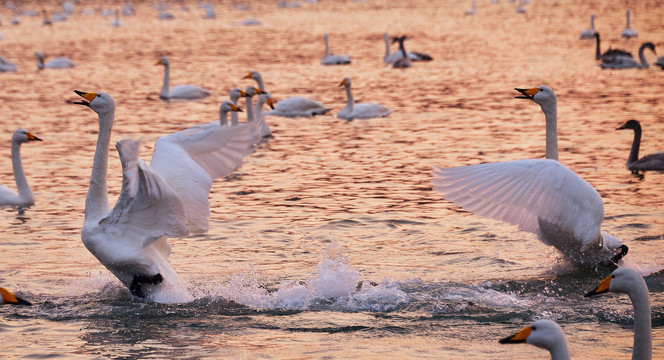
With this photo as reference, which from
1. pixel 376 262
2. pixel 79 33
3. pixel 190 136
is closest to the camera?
pixel 190 136

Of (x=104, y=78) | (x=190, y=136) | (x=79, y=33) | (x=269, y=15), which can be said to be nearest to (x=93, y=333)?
(x=190, y=136)

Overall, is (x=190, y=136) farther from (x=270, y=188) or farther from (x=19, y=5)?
(x=19, y=5)

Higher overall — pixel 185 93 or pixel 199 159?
pixel 199 159

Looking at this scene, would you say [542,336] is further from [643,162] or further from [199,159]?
[643,162]

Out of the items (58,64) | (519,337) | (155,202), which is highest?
(155,202)

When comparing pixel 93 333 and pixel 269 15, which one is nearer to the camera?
pixel 93 333

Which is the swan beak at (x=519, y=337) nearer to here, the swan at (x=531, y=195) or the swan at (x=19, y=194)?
the swan at (x=531, y=195)

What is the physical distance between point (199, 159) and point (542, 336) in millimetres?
4326

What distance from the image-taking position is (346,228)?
10789 mm

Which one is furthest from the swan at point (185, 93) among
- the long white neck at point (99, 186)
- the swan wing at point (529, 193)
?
the swan wing at point (529, 193)

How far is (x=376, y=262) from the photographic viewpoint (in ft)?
31.0

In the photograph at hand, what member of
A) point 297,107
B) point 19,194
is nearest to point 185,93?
point 297,107

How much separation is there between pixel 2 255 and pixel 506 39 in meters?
26.0

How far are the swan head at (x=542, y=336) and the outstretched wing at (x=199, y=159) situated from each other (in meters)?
3.66
